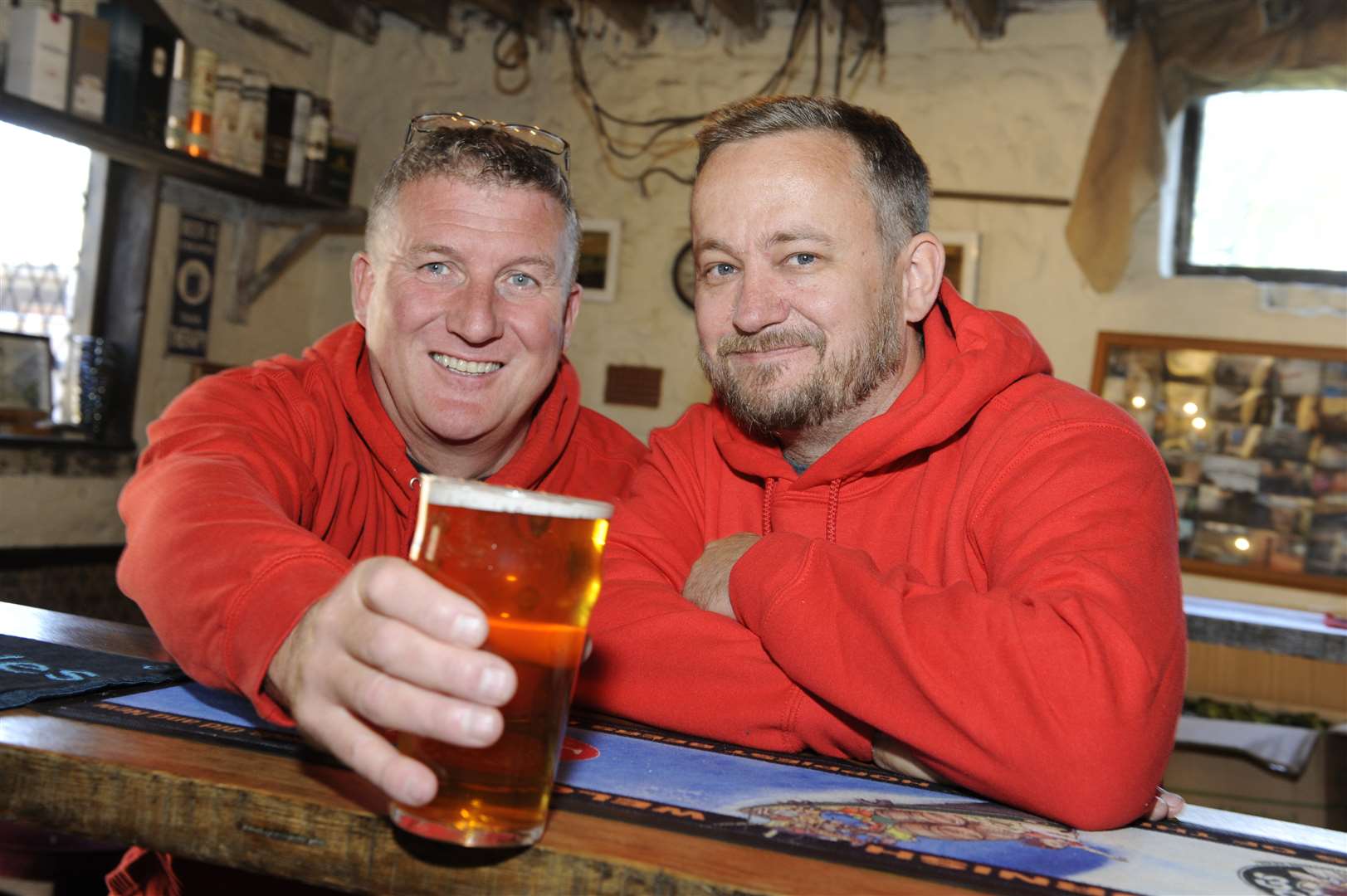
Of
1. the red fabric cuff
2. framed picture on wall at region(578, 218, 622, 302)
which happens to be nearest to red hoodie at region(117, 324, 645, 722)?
the red fabric cuff

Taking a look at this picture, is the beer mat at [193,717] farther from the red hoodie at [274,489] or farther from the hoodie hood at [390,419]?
the hoodie hood at [390,419]

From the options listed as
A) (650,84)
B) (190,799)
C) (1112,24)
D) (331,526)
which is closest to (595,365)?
(650,84)

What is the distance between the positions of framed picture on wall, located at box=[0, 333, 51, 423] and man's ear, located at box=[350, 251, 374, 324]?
2.85 meters

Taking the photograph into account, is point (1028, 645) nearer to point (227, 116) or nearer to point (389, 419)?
point (389, 419)

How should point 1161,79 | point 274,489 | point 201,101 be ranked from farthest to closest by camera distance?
point 1161,79 < point 201,101 < point 274,489

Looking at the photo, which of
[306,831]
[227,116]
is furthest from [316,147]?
[306,831]

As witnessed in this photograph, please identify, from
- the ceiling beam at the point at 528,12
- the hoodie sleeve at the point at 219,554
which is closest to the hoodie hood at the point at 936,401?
the hoodie sleeve at the point at 219,554

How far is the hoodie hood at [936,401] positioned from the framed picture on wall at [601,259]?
379cm

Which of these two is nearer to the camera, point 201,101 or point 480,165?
point 480,165

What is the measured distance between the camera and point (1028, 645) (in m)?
1.09

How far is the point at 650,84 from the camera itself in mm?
5391

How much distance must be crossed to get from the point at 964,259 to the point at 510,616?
14.3ft

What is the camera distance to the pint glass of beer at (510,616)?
28.7 inches

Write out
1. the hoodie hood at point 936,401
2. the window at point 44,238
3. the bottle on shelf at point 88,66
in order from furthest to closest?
the window at point 44,238 → the bottle on shelf at point 88,66 → the hoodie hood at point 936,401
